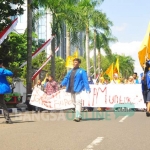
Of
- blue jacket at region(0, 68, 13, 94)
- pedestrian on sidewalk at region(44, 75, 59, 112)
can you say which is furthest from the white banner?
blue jacket at region(0, 68, 13, 94)

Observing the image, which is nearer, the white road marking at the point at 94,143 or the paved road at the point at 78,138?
the white road marking at the point at 94,143

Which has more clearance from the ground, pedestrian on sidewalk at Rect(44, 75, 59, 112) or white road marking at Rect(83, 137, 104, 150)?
pedestrian on sidewalk at Rect(44, 75, 59, 112)

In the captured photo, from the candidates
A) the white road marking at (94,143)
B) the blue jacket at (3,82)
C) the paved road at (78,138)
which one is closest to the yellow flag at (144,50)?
the blue jacket at (3,82)

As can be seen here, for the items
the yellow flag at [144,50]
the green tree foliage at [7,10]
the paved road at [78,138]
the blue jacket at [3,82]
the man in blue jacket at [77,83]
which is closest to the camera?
the paved road at [78,138]

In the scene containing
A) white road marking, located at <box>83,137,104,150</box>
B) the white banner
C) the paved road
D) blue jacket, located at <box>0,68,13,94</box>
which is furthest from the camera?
the white banner

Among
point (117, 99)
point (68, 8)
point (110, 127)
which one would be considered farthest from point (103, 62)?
point (110, 127)

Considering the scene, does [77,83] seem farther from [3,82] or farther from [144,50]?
[144,50]

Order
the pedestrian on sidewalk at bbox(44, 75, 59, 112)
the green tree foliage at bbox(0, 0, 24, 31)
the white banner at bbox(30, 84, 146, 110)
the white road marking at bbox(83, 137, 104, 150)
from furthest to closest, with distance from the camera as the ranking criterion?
the green tree foliage at bbox(0, 0, 24, 31), the white banner at bbox(30, 84, 146, 110), the pedestrian on sidewalk at bbox(44, 75, 59, 112), the white road marking at bbox(83, 137, 104, 150)

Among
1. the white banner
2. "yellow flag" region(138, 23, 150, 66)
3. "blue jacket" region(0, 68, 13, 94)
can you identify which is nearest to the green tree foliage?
the white banner

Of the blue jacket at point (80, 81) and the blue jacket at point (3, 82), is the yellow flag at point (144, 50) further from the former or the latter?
the blue jacket at point (3, 82)

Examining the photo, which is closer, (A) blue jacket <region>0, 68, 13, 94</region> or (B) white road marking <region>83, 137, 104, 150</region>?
(B) white road marking <region>83, 137, 104, 150</region>

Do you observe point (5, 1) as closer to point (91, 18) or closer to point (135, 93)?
point (135, 93)

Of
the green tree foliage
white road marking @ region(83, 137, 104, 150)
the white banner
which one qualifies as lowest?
white road marking @ region(83, 137, 104, 150)

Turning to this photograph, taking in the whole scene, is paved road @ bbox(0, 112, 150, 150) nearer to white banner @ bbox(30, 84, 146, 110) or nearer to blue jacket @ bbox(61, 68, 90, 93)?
blue jacket @ bbox(61, 68, 90, 93)
